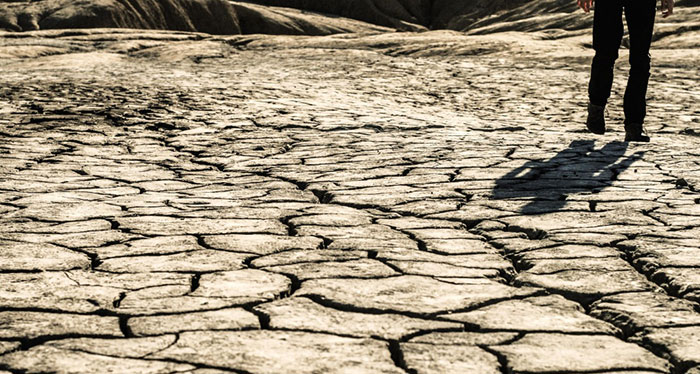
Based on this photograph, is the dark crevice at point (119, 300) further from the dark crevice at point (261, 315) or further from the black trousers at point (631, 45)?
the black trousers at point (631, 45)

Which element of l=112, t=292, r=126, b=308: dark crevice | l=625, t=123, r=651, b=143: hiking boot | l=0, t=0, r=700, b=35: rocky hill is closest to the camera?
l=112, t=292, r=126, b=308: dark crevice

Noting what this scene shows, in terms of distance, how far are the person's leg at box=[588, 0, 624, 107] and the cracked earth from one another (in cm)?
31

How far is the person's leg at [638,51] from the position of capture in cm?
492

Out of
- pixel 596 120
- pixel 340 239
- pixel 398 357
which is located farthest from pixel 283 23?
pixel 398 357

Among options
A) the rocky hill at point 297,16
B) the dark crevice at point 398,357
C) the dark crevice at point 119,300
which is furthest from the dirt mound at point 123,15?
the dark crevice at point 398,357

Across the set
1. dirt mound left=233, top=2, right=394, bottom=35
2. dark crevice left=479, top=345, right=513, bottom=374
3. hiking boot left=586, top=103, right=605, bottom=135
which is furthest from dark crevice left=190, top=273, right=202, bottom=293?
dirt mound left=233, top=2, right=394, bottom=35

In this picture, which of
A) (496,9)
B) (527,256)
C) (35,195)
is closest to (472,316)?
(527,256)

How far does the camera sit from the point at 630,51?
5.18 metres

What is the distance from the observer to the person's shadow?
151 inches

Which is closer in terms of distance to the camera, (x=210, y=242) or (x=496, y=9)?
(x=210, y=242)

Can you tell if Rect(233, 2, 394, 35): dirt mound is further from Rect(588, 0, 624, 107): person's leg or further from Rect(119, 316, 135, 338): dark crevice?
Rect(119, 316, 135, 338): dark crevice

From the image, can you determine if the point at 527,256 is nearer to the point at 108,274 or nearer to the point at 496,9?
the point at 108,274

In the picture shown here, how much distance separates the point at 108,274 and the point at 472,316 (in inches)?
38.5

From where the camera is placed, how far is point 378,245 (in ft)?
9.95
